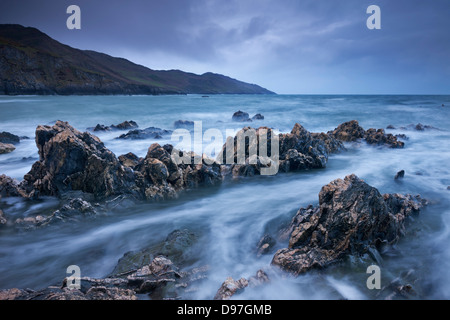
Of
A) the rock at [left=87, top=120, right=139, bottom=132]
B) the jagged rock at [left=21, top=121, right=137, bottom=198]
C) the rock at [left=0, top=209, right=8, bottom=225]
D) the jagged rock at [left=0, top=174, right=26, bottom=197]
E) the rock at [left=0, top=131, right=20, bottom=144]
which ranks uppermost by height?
the rock at [left=87, top=120, right=139, bottom=132]

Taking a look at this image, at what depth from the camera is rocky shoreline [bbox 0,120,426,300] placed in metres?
3.92

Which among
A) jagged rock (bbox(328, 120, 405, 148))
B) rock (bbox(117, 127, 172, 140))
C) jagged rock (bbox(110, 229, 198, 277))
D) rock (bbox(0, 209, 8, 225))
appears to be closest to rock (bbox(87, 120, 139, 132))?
rock (bbox(117, 127, 172, 140))

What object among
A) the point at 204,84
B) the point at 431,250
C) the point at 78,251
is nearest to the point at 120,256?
the point at 78,251

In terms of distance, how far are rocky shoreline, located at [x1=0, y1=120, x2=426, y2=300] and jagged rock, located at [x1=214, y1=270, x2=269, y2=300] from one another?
0.05 feet

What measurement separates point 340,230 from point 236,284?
7.26ft

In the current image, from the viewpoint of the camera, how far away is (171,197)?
7922mm

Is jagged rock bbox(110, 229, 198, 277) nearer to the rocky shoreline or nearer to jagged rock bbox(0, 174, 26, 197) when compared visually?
the rocky shoreline

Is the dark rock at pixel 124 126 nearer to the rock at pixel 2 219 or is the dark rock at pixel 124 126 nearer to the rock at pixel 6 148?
the rock at pixel 6 148

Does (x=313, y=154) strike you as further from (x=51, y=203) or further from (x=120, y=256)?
(x=51, y=203)

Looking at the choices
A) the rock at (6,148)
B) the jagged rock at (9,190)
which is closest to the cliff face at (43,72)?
the rock at (6,148)

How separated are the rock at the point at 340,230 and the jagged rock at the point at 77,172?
5263 mm

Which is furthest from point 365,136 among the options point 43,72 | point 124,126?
point 43,72

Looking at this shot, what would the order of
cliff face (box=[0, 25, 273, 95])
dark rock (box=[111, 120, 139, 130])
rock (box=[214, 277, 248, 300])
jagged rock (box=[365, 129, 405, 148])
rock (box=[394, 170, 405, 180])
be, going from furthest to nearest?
cliff face (box=[0, 25, 273, 95]) → dark rock (box=[111, 120, 139, 130]) → jagged rock (box=[365, 129, 405, 148]) → rock (box=[394, 170, 405, 180]) → rock (box=[214, 277, 248, 300])

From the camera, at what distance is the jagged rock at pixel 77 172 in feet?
24.3
